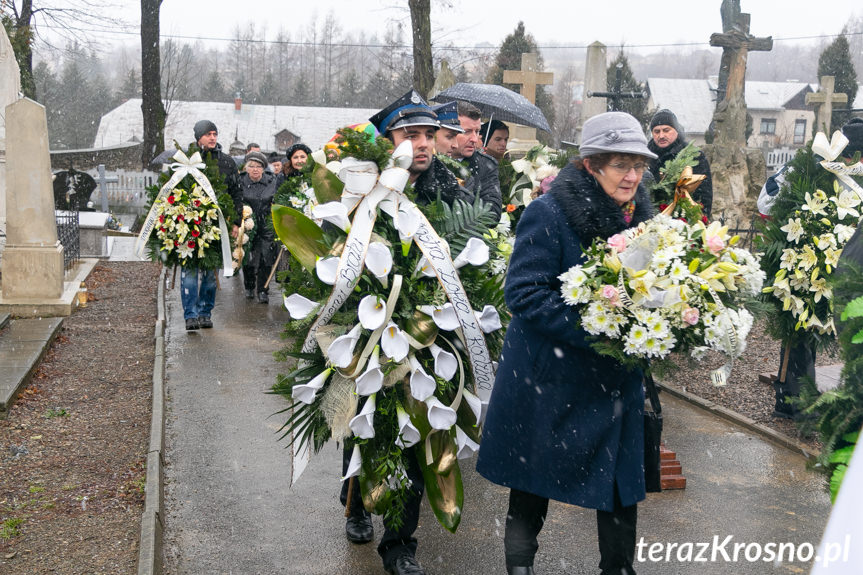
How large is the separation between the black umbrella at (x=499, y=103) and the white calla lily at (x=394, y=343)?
15.8 feet

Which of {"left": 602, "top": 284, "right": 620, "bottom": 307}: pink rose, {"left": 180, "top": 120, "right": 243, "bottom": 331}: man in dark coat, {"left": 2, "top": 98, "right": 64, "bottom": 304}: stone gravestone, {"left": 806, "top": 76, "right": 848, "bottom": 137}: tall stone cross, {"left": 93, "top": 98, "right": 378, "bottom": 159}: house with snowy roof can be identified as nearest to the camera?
{"left": 602, "top": 284, "right": 620, "bottom": 307}: pink rose

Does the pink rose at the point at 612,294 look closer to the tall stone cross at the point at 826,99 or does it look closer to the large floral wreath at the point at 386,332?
the large floral wreath at the point at 386,332

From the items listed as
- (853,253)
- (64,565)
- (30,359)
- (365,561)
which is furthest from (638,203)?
(30,359)

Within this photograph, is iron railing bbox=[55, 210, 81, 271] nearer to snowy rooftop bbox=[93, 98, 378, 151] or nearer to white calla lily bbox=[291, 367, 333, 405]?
white calla lily bbox=[291, 367, 333, 405]

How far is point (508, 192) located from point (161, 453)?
3.49m

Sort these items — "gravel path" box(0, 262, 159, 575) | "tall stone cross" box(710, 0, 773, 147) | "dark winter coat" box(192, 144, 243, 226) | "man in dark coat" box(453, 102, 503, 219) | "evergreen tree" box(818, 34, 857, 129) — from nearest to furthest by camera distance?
"gravel path" box(0, 262, 159, 575) < "man in dark coat" box(453, 102, 503, 219) < "dark winter coat" box(192, 144, 243, 226) < "tall stone cross" box(710, 0, 773, 147) < "evergreen tree" box(818, 34, 857, 129)

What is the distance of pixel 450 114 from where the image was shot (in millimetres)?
6125

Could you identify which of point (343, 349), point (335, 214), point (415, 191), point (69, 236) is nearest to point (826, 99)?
point (69, 236)

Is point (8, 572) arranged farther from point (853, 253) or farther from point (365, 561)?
point (853, 253)

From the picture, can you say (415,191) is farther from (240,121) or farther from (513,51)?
(240,121)

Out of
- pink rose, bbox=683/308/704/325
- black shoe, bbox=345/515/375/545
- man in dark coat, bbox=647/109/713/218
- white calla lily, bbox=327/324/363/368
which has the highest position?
man in dark coat, bbox=647/109/713/218

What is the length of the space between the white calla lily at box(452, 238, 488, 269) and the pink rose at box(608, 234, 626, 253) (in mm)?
931

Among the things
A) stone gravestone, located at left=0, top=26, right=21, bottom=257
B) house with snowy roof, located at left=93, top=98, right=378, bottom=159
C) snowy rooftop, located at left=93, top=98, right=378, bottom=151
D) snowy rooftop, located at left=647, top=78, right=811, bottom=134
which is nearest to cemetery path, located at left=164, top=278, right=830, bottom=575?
stone gravestone, located at left=0, top=26, right=21, bottom=257

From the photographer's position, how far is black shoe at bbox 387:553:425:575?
13.5 feet
